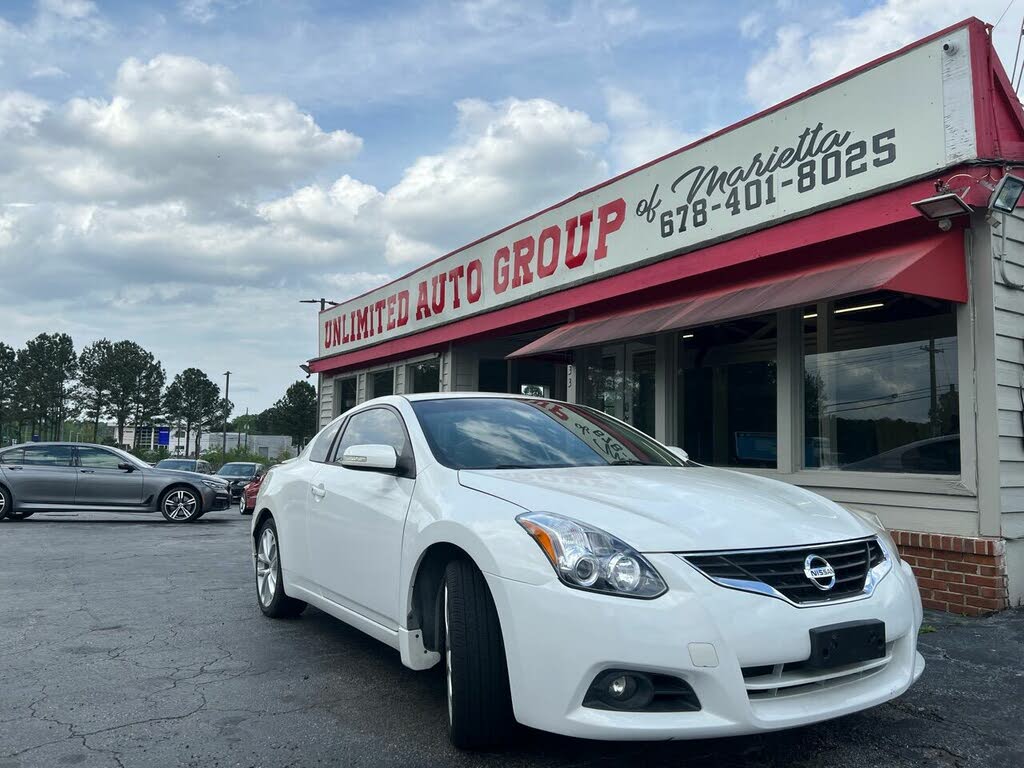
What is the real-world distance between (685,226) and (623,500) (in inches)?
245

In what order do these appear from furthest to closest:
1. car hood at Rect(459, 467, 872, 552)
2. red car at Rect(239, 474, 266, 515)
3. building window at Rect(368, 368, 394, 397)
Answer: red car at Rect(239, 474, 266, 515), building window at Rect(368, 368, 394, 397), car hood at Rect(459, 467, 872, 552)

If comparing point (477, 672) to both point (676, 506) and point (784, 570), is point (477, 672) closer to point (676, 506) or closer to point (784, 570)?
point (676, 506)

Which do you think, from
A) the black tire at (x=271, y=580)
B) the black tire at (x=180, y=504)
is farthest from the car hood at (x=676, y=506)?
the black tire at (x=180, y=504)

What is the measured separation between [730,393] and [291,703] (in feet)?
20.0

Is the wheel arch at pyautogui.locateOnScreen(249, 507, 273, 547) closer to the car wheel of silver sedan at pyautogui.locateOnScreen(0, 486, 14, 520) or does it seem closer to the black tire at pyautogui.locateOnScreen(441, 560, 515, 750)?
the black tire at pyautogui.locateOnScreen(441, 560, 515, 750)

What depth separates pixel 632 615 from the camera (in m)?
2.67

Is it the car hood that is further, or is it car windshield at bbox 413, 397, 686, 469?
car windshield at bbox 413, 397, 686, 469

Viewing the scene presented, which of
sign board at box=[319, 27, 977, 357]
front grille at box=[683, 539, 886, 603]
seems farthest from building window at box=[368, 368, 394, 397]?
front grille at box=[683, 539, 886, 603]

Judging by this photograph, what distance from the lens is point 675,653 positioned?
264cm

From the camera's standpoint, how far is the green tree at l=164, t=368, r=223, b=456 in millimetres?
98781

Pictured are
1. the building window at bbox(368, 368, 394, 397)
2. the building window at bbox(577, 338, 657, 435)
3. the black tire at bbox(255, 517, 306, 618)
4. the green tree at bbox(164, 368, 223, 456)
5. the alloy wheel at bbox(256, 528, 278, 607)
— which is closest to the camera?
the black tire at bbox(255, 517, 306, 618)

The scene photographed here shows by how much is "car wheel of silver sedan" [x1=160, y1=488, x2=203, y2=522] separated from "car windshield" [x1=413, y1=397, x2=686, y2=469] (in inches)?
470

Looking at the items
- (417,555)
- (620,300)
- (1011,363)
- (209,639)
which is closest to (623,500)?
(417,555)

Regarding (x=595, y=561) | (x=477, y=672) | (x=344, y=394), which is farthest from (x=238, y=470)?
(x=595, y=561)
